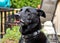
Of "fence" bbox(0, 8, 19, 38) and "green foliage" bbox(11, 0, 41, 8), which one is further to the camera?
"green foliage" bbox(11, 0, 41, 8)

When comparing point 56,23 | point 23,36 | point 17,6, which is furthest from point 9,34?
point 23,36

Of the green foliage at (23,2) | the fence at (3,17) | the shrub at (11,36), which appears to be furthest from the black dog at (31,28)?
the green foliage at (23,2)

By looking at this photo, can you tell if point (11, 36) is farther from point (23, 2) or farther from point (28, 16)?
point (28, 16)

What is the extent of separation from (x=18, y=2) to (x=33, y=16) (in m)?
4.29

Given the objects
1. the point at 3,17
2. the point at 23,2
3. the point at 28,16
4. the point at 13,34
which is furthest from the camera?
the point at 23,2

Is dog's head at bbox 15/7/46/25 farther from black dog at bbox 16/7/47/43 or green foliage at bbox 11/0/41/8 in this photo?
green foliage at bbox 11/0/41/8

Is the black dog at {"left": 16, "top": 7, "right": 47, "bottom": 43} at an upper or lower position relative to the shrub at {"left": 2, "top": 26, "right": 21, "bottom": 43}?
upper

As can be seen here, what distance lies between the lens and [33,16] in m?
4.89

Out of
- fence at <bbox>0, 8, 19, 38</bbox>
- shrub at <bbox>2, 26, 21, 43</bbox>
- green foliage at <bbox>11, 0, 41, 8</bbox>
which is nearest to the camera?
shrub at <bbox>2, 26, 21, 43</bbox>

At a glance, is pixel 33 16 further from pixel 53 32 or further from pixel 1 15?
pixel 1 15

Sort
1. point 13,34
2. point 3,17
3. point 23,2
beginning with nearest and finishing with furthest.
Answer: point 13,34
point 3,17
point 23,2

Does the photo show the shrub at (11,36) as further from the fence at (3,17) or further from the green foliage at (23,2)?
the green foliage at (23,2)

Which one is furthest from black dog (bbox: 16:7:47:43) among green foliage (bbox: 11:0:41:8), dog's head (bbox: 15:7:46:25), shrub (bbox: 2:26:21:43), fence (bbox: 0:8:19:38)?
green foliage (bbox: 11:0:41:8)

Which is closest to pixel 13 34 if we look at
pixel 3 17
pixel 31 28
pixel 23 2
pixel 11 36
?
pixel 11 36
